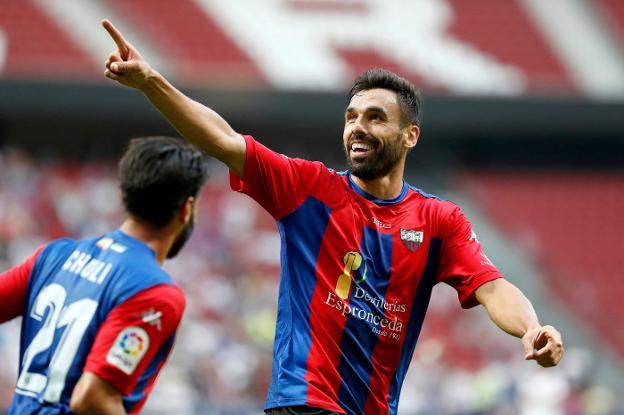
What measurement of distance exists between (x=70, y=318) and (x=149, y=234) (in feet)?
1.64

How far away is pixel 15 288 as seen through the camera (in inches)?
160

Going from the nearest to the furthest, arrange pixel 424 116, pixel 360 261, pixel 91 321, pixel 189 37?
pixel 91 321 < pixel 360 261 < pixel 424 116 < pixel 189 37

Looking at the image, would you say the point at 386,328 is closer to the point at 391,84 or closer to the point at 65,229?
the point at 391,84

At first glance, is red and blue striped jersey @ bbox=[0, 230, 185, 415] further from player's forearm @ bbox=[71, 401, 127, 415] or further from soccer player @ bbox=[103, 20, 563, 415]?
soccer player @ bbox=[103, 20, 563, 415]

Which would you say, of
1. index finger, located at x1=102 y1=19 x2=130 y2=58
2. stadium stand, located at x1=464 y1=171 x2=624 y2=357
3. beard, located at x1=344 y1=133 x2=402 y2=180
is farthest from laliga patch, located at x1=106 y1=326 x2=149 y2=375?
stadium stand, located at x1=464 y1=171 x2=624 y2=357

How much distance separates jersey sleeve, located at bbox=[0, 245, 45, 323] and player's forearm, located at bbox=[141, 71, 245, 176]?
2.37 feet

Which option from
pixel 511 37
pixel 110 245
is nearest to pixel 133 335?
pixel 110 245

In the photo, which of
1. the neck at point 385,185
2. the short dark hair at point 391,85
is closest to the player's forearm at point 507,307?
the neck at point 385,185

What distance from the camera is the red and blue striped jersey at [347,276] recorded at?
4371 millimetres

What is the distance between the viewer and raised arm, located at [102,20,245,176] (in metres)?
3.95

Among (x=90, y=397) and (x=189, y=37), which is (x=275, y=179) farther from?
(x=189, y=37)

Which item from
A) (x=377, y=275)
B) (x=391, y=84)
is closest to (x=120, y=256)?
(x=377, y=275)

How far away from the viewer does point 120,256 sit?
4.01 m

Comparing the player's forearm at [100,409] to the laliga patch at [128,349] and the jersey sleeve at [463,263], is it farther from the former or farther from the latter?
the jersey sleeve at [463,263]
